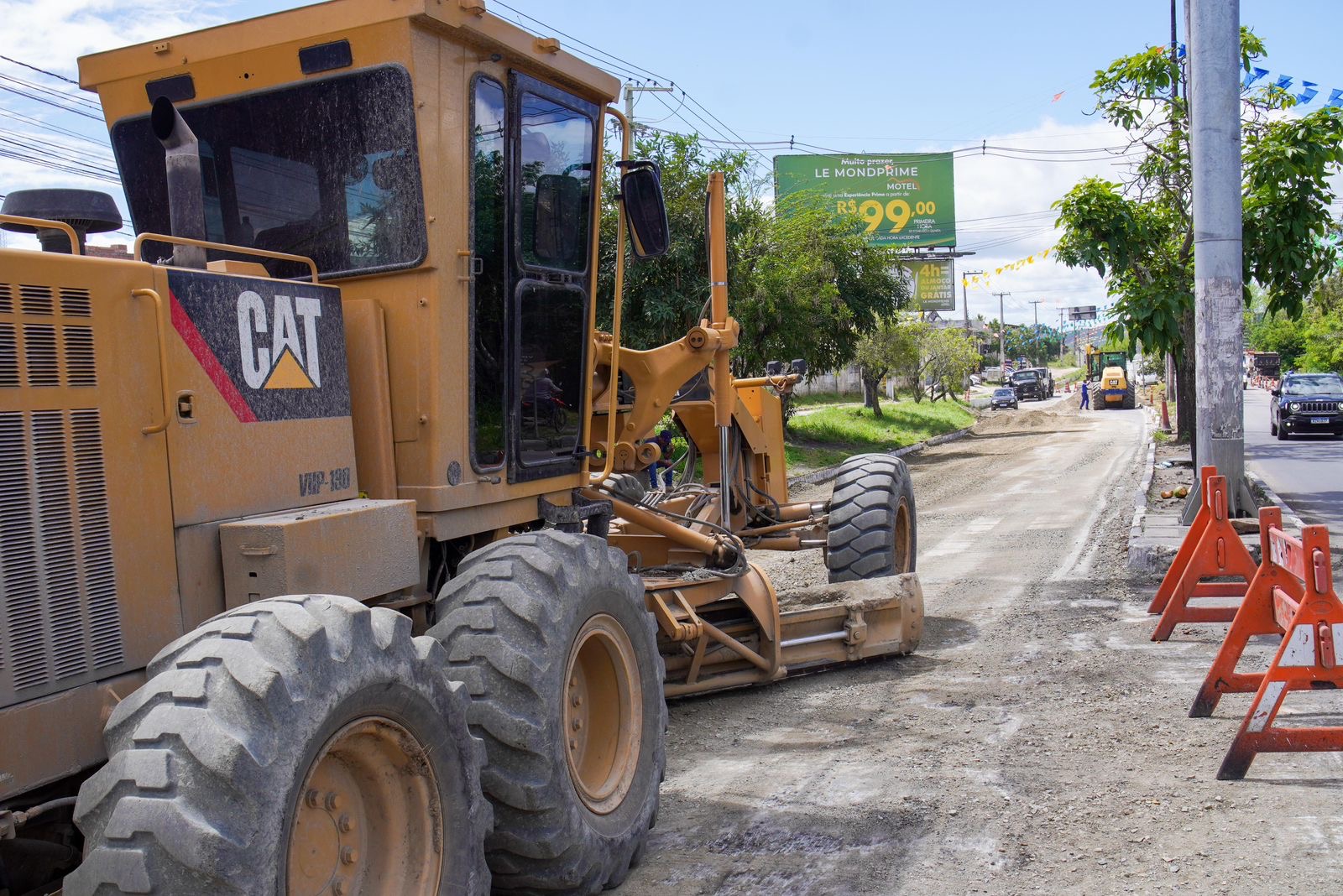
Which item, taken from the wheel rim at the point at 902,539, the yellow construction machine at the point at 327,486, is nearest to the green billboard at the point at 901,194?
the wheel rim at the point at 902,539

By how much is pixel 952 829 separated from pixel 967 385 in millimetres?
64689

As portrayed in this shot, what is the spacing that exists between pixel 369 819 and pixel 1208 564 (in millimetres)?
6635

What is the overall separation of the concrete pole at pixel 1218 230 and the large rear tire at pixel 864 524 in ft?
14.6

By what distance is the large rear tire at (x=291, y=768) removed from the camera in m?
2.52

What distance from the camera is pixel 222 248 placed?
3793 mm

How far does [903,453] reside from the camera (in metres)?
30.2

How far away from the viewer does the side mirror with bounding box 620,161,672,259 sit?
17.5 feet

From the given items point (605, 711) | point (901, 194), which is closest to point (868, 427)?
point (901, 194)

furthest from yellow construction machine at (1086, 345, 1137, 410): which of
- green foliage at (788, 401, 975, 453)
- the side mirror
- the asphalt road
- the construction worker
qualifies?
the side mirror

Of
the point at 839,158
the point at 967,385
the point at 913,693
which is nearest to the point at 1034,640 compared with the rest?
the point at 913,693

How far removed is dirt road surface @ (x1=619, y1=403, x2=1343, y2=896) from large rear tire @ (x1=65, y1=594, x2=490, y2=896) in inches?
47.1

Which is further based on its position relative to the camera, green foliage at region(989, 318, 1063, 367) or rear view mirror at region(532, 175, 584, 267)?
green foliage at region(989, 318, 1063, 367)

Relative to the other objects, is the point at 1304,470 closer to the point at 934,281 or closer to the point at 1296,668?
the point at 1296,668

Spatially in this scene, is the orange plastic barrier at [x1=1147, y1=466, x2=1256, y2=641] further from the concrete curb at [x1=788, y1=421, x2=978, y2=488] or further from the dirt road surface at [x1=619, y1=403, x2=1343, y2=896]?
the concrete curb at [x1=788, y1=421, x2=978, y2=488]
